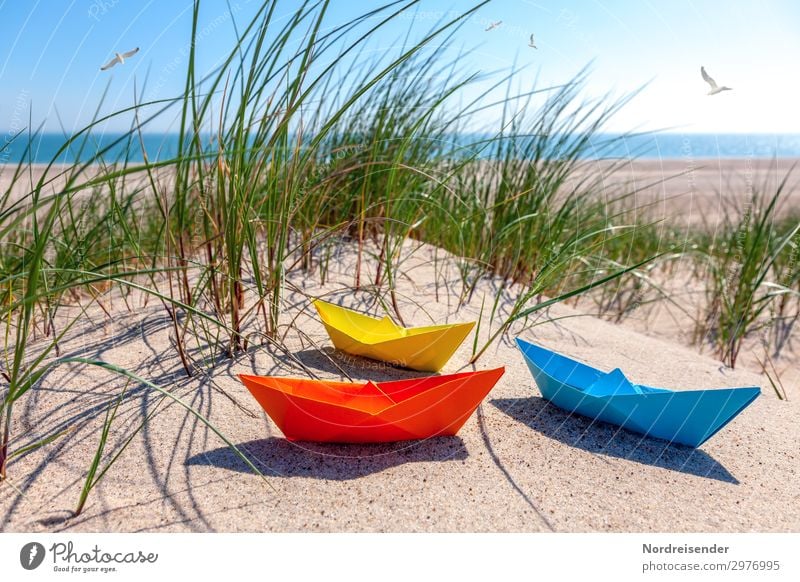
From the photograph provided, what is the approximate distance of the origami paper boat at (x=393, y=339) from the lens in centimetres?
139

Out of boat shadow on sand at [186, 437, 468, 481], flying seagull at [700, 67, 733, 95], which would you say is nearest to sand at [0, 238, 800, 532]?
boat shadow on sand at [186, 437, 468, 481]

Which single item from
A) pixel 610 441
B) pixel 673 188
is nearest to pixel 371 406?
pixel 610 441

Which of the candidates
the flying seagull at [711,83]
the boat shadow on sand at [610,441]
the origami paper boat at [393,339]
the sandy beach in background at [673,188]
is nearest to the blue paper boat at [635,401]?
the boat shadow on sand at [610,441]

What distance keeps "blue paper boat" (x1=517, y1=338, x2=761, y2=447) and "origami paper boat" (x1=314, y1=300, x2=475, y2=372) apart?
176 millimetres

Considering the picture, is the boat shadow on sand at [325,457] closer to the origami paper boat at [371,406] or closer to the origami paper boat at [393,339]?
the origami paper boat at [371,406]

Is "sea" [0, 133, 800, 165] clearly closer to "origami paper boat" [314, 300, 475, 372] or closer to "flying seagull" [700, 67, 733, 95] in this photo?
"flying seagull" [700, 67, 733, 95]

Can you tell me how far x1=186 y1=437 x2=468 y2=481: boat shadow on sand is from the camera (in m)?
1.09

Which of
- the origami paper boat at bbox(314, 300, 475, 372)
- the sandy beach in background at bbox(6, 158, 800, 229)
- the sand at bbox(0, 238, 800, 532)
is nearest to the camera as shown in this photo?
the sand at bbox(0, 238, 800, 532)

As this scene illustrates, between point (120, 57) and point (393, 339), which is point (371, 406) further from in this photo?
point (120, 57)

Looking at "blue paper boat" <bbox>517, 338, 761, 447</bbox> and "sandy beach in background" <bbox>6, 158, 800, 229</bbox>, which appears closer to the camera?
"blue paper boat" <bbox>517, 338, 761, 447</bbox>

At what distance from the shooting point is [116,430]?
46.3 inches

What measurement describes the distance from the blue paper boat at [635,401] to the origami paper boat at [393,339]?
0.18 metres

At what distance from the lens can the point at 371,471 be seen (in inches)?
43.3
